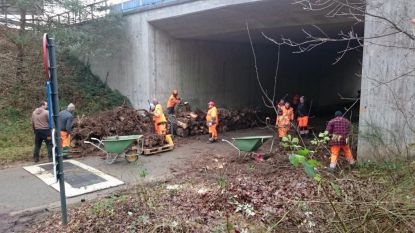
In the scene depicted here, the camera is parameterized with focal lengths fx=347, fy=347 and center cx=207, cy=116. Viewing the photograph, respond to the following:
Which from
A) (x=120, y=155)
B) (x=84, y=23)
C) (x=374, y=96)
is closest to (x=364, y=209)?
(x=374, y=96)

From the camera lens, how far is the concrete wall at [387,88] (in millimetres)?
8023

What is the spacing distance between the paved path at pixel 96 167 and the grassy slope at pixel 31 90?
4007mm

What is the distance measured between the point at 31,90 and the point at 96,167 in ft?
28.6

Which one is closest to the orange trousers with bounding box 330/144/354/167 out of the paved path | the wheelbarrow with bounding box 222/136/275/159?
the wheelbarrow with bounding box 222/136/275/159

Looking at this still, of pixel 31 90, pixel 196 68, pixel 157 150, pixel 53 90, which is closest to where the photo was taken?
pixel 53 90

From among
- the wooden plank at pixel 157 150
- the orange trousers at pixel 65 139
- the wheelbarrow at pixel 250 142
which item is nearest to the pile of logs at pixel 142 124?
the wooden plank at pixel 157 150

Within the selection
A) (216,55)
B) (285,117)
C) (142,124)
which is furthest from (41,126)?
(216,55)

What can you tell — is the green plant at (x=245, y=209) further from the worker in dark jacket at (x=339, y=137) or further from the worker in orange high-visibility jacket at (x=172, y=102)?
the worker in orange high-visibility jacket at (x=172, y=102)

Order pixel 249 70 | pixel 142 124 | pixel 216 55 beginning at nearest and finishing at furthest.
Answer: pixel 142 124 → pixel 216 55 → pixel 249 70

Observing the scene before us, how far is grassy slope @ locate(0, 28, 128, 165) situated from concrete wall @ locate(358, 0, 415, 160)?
35.9 ft

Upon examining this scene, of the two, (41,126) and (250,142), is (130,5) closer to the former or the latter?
(41,126)

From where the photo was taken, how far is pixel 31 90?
1597 centimetres

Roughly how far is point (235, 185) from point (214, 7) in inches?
315

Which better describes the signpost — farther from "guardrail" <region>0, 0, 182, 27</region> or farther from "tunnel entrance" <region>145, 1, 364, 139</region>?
"guardrail" <region>0, 0, 182, 27</region>
